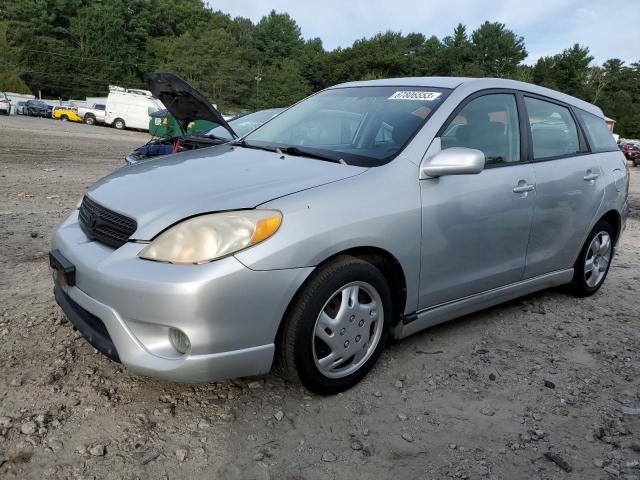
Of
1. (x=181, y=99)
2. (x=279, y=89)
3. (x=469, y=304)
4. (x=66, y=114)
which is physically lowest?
(x=66, y=114)

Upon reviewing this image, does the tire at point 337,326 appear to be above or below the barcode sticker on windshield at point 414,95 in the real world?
below

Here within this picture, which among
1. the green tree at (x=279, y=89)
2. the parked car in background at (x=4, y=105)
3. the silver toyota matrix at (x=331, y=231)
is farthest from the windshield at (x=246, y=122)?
the green tree at (x=279, y=89)

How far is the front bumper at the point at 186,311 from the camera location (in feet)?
7.14

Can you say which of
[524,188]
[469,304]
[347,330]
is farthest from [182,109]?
[347,330]

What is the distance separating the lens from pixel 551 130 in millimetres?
3867

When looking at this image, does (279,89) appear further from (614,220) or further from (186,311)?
(186,311)

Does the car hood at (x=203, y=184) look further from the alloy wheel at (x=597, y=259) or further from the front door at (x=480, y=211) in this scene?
the alloy wheel at (x=597, y=259)

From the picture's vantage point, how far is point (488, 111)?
342 centimetres

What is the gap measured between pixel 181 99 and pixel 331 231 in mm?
4594

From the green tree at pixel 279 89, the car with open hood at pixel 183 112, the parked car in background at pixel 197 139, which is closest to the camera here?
the car with open hood at pixel 183 112

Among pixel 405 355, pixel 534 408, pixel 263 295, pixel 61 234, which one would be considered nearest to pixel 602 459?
pixel 534 408

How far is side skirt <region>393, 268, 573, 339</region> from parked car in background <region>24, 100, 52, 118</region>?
144 ft

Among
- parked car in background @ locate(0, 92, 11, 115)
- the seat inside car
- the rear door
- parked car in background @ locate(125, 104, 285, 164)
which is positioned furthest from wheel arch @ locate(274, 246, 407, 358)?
parked car in background @ locate(0, 92, 11, 115)

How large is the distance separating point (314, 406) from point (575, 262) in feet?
8.69
